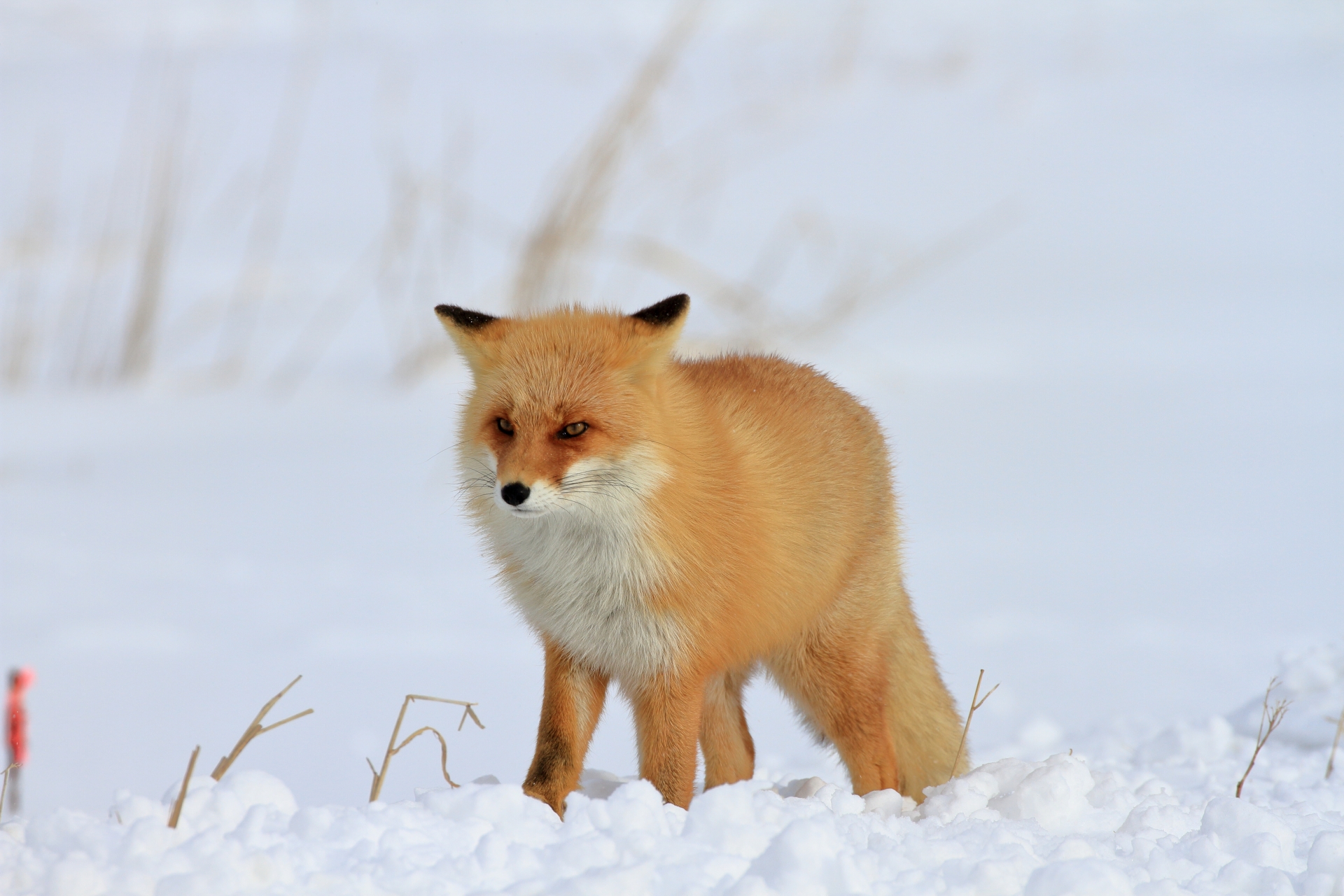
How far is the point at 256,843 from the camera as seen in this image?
7.82ft

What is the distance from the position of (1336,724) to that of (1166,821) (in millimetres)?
1843

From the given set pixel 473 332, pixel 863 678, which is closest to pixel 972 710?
pixel 863 678

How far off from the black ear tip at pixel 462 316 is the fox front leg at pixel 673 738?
3.12 feet

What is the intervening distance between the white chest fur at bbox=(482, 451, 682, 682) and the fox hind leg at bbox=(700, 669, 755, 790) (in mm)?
585

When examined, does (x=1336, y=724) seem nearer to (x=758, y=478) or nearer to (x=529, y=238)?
(x=758, y=478)

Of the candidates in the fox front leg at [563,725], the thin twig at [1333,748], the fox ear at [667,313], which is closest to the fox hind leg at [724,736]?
the fox front leg at [563,725]

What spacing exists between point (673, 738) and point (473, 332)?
1067mm

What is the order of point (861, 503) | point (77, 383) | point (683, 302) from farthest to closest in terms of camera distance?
point (77, 383) < point (861, 503) < point (683, 302)

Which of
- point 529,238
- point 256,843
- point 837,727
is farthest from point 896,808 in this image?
point 529,238

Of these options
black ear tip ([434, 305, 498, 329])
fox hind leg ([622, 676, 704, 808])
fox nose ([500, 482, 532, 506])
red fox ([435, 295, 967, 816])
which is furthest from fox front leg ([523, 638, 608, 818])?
black ear tip ([434, 305, 498, 329])

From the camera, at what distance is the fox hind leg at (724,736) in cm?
360

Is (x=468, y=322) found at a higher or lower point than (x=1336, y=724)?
higher

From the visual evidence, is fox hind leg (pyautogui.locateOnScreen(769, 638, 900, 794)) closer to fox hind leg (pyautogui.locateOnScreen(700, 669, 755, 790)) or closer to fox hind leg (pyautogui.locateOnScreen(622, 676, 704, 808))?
fox hind leg (pyautogui.locateOnScreen(700, 669, 755, 790))

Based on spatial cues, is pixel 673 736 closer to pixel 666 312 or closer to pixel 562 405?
pixel 562 405
